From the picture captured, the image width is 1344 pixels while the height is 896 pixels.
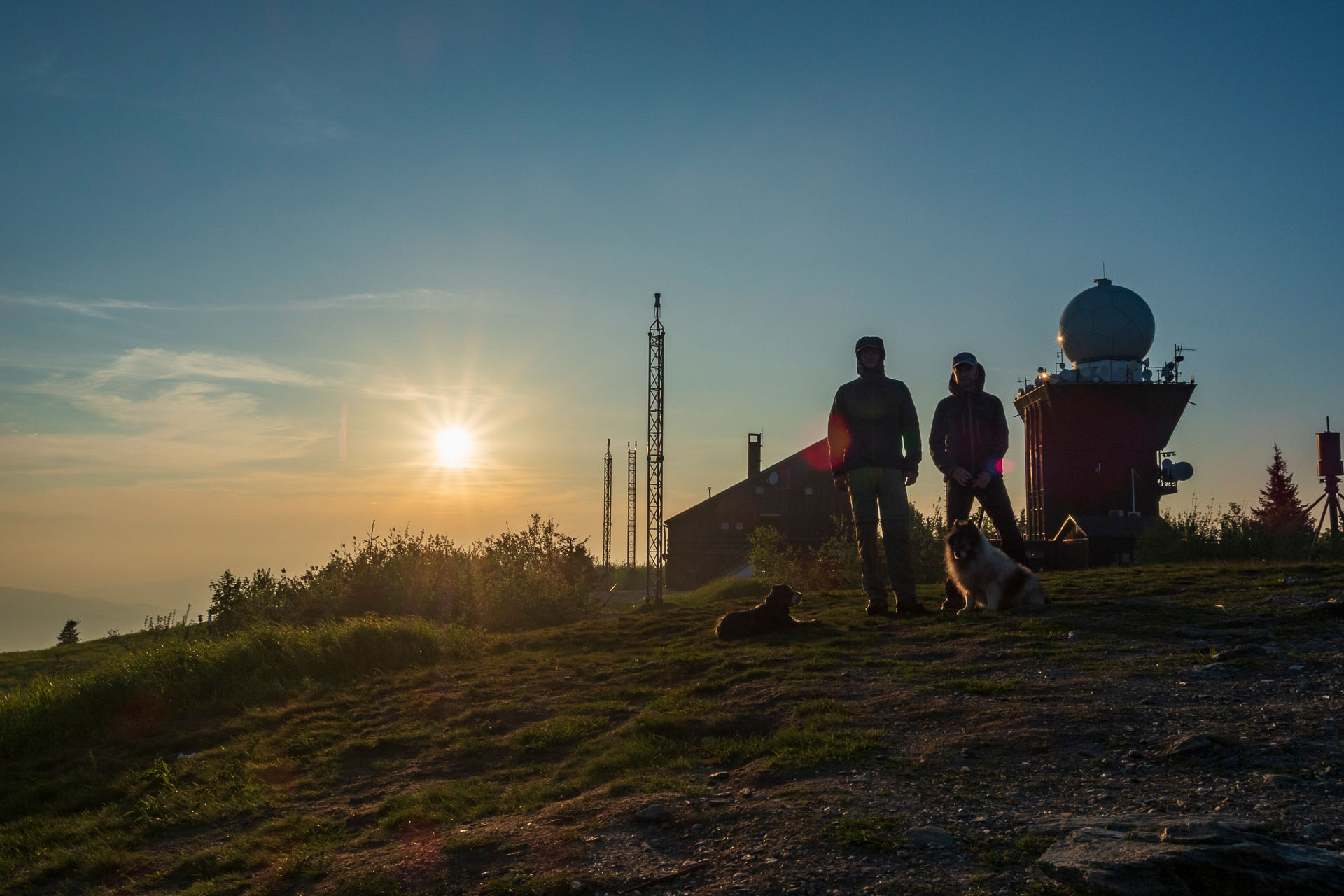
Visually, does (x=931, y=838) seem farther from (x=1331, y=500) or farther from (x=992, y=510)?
(x=1331, y=500)

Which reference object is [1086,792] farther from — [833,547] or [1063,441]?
[1063,441]

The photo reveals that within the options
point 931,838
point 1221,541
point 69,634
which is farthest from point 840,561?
point 69,634

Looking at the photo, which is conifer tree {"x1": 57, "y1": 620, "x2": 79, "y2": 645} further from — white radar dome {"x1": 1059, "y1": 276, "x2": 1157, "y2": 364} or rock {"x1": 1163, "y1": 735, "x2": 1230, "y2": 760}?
white radar dome {"x1": 1059, "y1": 276, "x2": 1157, "y2": 364}

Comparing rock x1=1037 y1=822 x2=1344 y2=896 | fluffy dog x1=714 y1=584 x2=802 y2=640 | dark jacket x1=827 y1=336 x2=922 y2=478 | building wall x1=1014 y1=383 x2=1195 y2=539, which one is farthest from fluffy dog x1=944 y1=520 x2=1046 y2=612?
building wall x1=1014 y1=383 x2=1195 y2=539

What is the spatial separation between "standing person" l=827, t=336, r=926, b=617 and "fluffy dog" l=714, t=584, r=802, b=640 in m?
1.07

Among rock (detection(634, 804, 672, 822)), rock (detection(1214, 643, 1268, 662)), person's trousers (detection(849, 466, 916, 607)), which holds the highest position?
person's trousers (detection(849, 466, 916, 607))

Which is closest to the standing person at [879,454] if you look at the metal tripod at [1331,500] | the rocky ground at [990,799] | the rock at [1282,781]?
the rocky ground at [990,799]

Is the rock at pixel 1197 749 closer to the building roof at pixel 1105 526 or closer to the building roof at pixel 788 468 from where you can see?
the building roof at pixel 1105 526

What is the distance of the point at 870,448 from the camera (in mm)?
8883

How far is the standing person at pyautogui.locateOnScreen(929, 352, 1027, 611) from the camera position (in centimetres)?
886

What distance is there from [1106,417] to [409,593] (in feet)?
93.0

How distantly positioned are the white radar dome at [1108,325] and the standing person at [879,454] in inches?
1063

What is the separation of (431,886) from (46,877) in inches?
97.9

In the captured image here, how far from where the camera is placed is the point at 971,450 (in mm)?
8906
